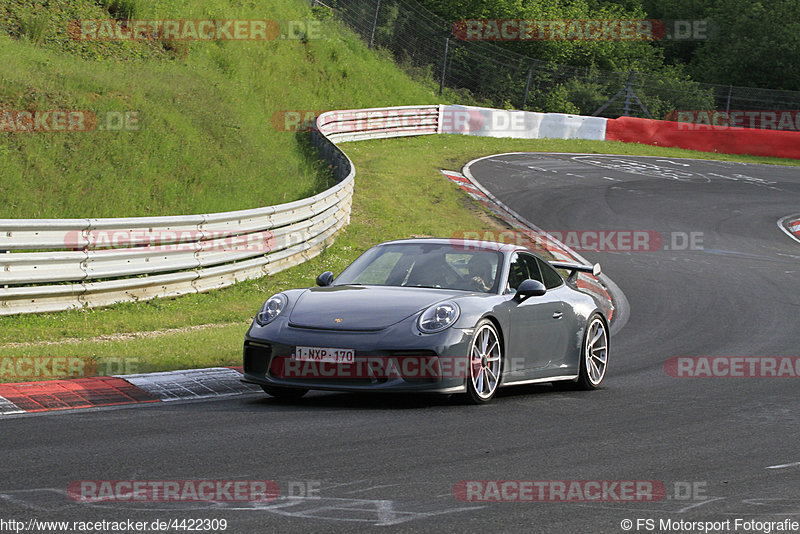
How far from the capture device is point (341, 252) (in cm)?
1828

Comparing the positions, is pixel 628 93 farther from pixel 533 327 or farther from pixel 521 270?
pixel 533 327

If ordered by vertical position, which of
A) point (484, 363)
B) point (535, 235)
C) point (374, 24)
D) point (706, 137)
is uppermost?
point (374, 24)

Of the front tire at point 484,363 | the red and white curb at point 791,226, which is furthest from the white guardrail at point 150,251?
the red and white curb at point 791,226

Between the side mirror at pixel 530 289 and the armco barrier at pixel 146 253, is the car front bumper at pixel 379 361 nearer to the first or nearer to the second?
the side mirror at pixel 530 289

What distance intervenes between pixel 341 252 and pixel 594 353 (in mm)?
8739

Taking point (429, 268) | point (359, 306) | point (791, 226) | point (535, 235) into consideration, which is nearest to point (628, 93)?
point (791, 226)

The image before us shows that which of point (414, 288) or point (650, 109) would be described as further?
point (650, 109)

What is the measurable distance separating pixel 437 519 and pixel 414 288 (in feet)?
13.8

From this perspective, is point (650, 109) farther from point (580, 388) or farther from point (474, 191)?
point (580, 388)

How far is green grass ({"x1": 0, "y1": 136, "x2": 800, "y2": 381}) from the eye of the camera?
396 inches

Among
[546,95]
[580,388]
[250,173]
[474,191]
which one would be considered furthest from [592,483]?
[546,95]

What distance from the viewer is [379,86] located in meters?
41.3

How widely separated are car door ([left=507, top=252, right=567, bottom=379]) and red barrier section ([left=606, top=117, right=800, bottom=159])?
1270 inches

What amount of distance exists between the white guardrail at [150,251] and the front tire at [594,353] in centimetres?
567
